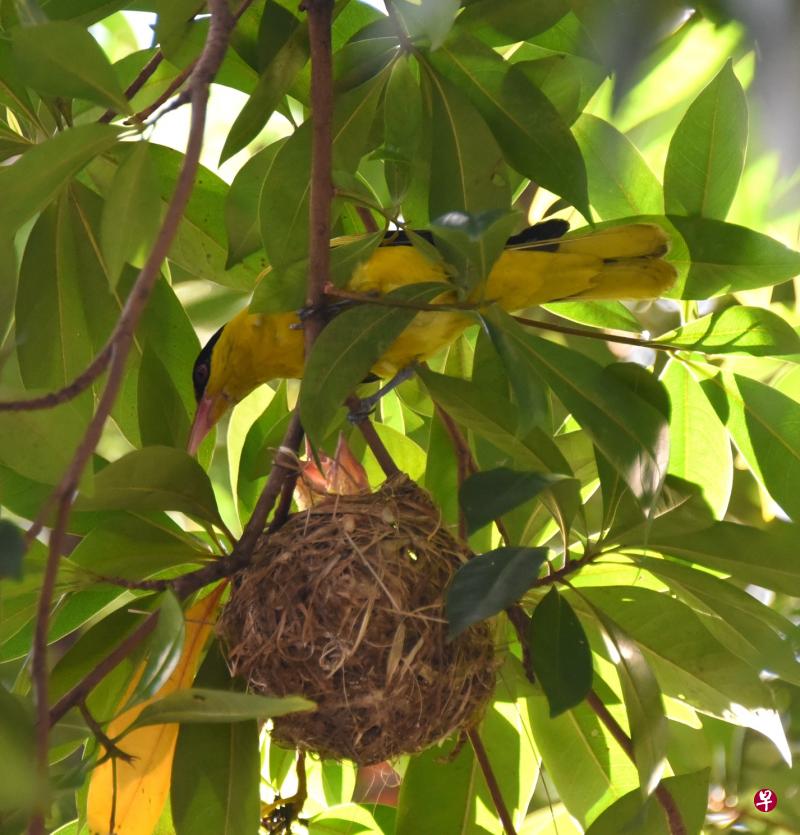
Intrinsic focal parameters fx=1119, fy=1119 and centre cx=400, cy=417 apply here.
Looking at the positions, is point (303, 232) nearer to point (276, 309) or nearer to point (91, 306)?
point (276, 309)

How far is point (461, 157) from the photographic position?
5.34 ft

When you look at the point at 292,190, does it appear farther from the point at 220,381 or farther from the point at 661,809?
the point at 661,809

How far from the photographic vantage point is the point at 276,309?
1.57 metres

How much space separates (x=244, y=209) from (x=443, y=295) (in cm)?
47

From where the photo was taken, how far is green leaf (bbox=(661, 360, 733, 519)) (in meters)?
1.79

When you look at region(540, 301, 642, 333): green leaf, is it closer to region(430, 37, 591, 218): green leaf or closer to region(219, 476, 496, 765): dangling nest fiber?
region(430, 37, 591, 218): green leaf

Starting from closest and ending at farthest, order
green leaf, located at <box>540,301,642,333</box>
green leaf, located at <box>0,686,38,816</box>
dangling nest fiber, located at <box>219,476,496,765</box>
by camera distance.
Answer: green leaf, located at <box>0,686,38,816</box> < dangling nest fiber, located at <box>219,476,496,765</box> < green leaf, located at <box>540,301,642,333</box>

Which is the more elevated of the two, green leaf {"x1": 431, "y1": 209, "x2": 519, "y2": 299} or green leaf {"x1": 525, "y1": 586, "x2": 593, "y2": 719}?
green leaf {"x1": 431, "y1": 209, "x2": 519, "y2": 299}

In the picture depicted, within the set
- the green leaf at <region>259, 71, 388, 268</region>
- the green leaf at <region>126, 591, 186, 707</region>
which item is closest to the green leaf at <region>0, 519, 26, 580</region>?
the green leaf at <region>126, 591, 186, 707</region>

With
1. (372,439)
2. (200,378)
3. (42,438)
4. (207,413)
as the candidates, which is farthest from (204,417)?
(42,438)

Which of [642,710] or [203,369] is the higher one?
[203,369]

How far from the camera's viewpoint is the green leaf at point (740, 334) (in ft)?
5.53

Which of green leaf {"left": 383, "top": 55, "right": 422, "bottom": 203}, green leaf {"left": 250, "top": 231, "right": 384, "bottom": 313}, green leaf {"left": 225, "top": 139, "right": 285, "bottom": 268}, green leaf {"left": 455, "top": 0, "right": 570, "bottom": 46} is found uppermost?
green leaf {"left": 455, "top": 0, "right": 570, "bottom": 46}

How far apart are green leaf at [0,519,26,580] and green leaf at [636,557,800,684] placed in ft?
3.15
